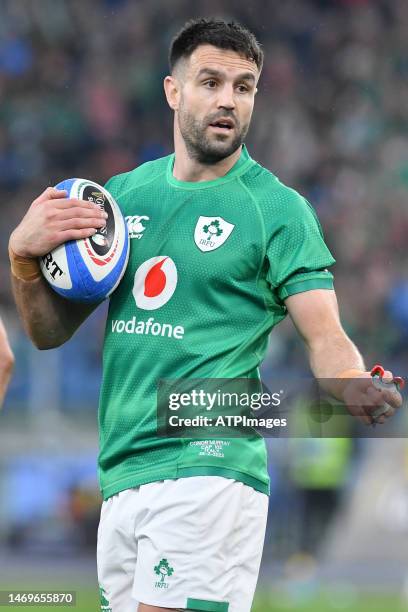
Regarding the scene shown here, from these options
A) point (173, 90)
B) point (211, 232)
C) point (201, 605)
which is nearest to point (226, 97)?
point (173, 90)

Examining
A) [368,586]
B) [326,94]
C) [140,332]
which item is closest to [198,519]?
[140,332]

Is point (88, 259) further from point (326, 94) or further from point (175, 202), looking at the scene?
point (326, 94)

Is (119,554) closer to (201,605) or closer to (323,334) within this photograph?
(201,605)

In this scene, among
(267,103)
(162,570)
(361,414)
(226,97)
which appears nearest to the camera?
(361,414)

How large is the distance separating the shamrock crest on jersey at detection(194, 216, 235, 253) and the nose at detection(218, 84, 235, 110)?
36 cm

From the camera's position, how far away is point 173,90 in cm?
425

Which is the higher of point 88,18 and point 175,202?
point 88,18

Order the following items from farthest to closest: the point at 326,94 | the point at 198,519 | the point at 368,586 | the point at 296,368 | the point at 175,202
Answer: the point at 326,94, the point at 296,368, the point at 368,586, the point at 175,202, the point at 198,519

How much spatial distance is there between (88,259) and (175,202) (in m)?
0.40

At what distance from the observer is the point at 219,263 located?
13.0ft

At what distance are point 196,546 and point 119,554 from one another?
0.30 m

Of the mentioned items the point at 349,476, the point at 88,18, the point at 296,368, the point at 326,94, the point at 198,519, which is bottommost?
the point at 198,519

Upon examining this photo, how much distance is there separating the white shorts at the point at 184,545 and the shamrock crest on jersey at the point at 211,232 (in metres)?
0.75

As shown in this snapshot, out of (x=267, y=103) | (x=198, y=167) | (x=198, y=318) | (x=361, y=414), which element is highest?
(x=267, y=103)
